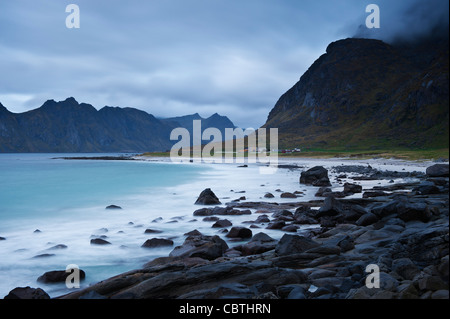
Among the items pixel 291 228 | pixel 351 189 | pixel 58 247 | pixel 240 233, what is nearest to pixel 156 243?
pixel 240 233

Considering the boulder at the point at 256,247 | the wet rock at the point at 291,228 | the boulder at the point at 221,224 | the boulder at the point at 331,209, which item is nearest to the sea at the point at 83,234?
the boulder at the point at 221,224

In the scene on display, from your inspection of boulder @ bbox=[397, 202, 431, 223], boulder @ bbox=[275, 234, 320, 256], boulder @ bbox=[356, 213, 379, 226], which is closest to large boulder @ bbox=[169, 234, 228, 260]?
boulder @ bbox=[275, 234, 320, 256]

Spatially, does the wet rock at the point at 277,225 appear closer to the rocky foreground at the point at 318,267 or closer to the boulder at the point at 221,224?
the rocky foreground at the point at 318,267

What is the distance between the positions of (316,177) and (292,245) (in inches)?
1131

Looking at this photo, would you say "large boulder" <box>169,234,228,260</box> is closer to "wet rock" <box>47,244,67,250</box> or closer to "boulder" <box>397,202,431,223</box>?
"wet rock" <box>47,244,67,250</box>

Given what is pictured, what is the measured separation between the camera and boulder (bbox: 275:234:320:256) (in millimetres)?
10484

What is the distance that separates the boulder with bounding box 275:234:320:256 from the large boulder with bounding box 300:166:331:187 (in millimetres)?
26188

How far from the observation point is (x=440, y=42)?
657 centimetres

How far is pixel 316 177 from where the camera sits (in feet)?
125

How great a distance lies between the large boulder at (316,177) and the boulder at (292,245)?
2619 centimetres

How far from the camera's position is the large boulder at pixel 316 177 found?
36.3 metres

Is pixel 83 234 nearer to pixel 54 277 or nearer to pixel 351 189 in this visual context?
pixel 54 277

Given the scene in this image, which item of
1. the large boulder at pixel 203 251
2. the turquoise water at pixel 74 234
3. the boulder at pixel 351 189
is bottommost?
the turquoise water at pixel 74 234
